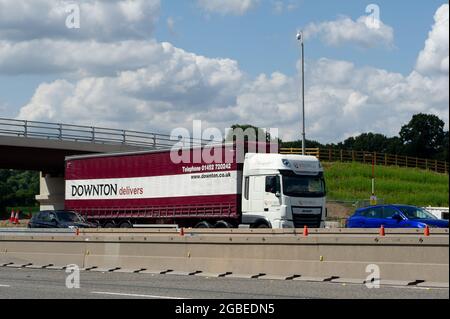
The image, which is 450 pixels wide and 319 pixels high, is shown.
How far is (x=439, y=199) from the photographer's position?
235 feet

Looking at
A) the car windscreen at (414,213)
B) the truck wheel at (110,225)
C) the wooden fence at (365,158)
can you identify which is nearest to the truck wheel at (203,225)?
the truck wheel at (110,225)

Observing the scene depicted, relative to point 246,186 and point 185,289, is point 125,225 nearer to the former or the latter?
point 246,186

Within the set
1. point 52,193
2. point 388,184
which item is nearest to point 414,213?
point 52,193

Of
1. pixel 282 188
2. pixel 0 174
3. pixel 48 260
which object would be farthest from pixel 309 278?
pixel 0 174

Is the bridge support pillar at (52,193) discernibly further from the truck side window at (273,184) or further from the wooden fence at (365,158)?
the truck side window at (273,184)

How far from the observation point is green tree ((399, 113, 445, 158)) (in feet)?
481

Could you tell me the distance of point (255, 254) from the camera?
19.2 meters

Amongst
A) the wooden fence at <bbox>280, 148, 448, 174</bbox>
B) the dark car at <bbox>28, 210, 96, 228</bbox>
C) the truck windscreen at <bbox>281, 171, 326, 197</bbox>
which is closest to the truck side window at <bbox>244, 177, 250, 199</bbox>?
the truck windscreen at <bbox>281, 171, 326, 197</bbox>

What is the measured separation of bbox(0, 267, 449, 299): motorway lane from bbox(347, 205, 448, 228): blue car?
11.8m

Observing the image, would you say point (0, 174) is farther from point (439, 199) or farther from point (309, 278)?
point (309, 278)

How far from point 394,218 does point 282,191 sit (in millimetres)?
4085

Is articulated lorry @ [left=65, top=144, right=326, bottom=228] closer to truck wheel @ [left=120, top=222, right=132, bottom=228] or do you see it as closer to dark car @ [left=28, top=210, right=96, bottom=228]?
truck wheel @ [left=120, top=222, right=132, bottom=228]

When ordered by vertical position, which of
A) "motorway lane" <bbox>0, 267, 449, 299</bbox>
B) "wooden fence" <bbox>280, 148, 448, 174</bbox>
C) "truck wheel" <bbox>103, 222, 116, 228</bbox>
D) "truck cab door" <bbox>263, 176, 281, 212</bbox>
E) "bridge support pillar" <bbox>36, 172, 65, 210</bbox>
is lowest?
"motorway lane" <bbox>0, 267, 449, 299</bbox>
